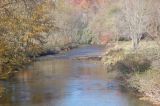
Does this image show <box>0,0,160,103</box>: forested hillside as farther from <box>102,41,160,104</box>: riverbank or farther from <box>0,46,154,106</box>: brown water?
<box>0,46,154,106</box>: brown water

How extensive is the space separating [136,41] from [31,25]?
22.0m

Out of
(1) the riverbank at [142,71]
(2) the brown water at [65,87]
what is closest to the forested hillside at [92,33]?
(1) the riverbank at [142,71]

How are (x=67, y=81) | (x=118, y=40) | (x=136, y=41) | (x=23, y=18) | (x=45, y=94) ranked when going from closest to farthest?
(x=23, y=18), (x=45, y=94), (x=67, y=81), (x=136, y=41), (x=118, y=40)

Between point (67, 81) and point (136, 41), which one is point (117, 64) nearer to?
point (67, 81)

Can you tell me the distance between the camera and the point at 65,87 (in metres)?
24.2

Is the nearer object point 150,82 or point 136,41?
point 150,82

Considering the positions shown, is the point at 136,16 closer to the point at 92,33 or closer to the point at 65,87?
the point at 65,87

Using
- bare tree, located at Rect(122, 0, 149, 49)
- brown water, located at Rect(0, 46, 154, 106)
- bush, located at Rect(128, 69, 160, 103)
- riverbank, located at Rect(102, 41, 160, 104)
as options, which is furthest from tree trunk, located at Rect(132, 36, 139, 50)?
bush, located at Rect(128, 69, 160, 103)

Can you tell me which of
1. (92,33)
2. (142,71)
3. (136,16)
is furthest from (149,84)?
(92,33)

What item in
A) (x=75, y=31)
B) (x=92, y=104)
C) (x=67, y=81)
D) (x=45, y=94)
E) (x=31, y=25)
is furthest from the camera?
(x=75, y=31)

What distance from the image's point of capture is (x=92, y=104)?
19.5 metres

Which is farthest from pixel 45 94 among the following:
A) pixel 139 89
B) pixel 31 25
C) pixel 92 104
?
pixel 31 25

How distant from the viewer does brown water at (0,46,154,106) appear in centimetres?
2012

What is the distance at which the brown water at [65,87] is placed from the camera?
20.1 metres
